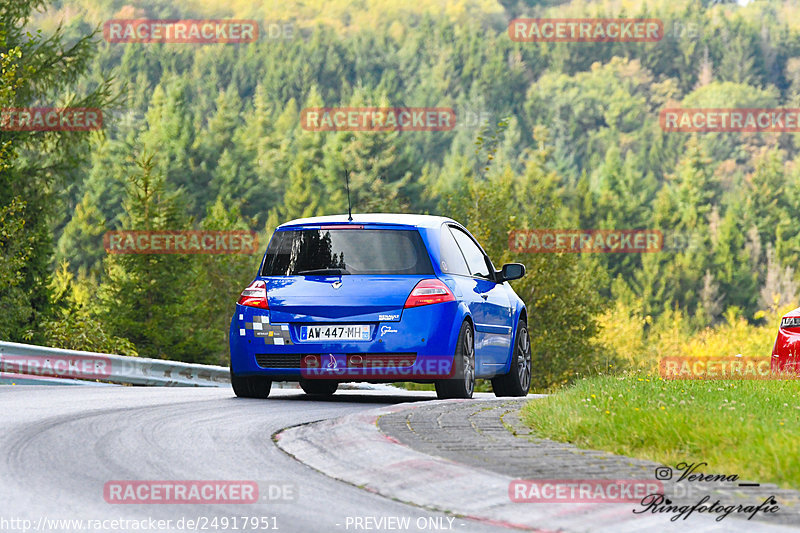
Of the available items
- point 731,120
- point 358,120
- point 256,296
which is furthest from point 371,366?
point 731,120

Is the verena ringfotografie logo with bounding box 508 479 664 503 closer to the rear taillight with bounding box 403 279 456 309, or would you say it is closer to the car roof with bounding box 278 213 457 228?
the rear taillight with bounding box 403 279 456 309

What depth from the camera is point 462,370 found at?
12.1m

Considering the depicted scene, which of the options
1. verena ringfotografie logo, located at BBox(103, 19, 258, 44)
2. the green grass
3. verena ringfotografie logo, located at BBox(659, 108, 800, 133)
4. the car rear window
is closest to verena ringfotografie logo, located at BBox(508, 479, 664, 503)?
the green grass

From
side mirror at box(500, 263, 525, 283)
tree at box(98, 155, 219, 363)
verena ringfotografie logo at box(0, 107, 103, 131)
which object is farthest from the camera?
tree at box(98, 155, 219, 363)

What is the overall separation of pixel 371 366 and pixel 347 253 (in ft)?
3.79

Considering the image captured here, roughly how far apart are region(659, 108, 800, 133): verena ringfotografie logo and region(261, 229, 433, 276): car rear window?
138335 mm

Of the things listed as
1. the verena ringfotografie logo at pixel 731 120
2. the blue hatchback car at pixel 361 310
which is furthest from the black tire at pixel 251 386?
the verena ringfotografie logo at pixel 731 120

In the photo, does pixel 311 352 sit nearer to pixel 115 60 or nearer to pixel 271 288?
pixel 271 288

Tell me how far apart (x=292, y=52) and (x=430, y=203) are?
77.7m

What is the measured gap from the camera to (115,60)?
7594 inches

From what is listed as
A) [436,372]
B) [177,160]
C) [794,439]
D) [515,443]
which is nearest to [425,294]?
[436,372]

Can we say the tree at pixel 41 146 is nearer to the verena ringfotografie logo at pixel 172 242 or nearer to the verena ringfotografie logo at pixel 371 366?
the verena ringfotografie logo at pixel 172 242

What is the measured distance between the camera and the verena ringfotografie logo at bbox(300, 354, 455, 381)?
11.8 metres

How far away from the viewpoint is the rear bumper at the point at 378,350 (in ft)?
38.6
